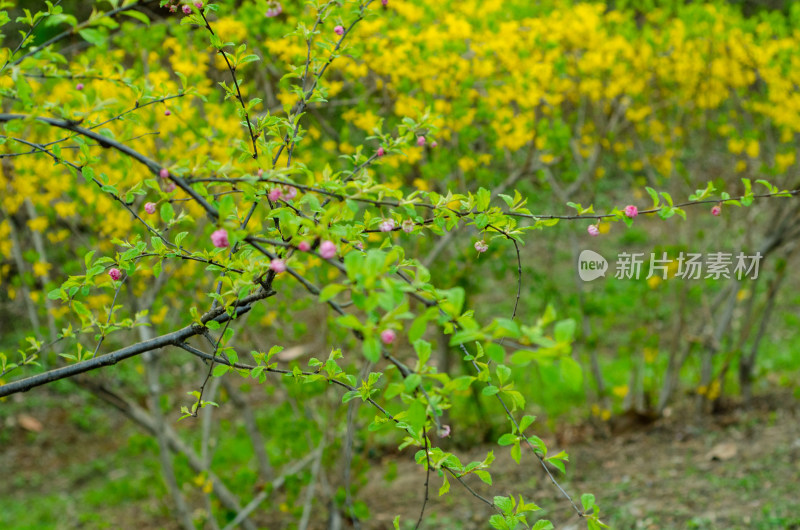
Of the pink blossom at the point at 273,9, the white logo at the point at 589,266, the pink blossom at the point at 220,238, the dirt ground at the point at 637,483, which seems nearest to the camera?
the pink blossom at the point at 220,238

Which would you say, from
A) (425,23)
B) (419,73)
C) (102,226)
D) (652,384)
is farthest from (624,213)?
(652,384)

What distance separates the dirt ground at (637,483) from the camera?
11.6 ft

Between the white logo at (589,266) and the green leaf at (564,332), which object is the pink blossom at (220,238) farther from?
the white logo at (589,266)

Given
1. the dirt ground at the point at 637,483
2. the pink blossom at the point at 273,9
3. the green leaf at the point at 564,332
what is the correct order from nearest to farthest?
the green leaf at the point at 564,332 → the pink blossom at the point at 273,9 → the dirt ground at the point at 637,483

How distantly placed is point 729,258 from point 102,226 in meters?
4.85

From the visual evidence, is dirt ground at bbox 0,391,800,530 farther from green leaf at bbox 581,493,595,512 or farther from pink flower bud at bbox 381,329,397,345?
pink flower bud at bbox 381,329,397,345

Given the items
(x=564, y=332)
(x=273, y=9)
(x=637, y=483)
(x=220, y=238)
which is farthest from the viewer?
(x=637, y=483)

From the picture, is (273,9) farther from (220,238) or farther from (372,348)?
(372,348)

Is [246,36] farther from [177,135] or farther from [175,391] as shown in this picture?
[175,391]

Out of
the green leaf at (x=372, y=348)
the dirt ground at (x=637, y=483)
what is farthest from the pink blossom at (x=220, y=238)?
the dirt ground at (x=637, y=483)

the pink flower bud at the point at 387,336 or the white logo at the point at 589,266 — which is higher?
the pink flower bud at the point at 387,336

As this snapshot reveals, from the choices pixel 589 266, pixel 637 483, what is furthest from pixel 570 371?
pixel 637 483

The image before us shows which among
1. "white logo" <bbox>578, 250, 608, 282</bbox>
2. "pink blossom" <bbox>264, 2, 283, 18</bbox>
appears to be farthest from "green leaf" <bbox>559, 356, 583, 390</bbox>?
"white logo" <bbox>578, 250, 608, 282</bbox>

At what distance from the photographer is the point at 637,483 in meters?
4.03
